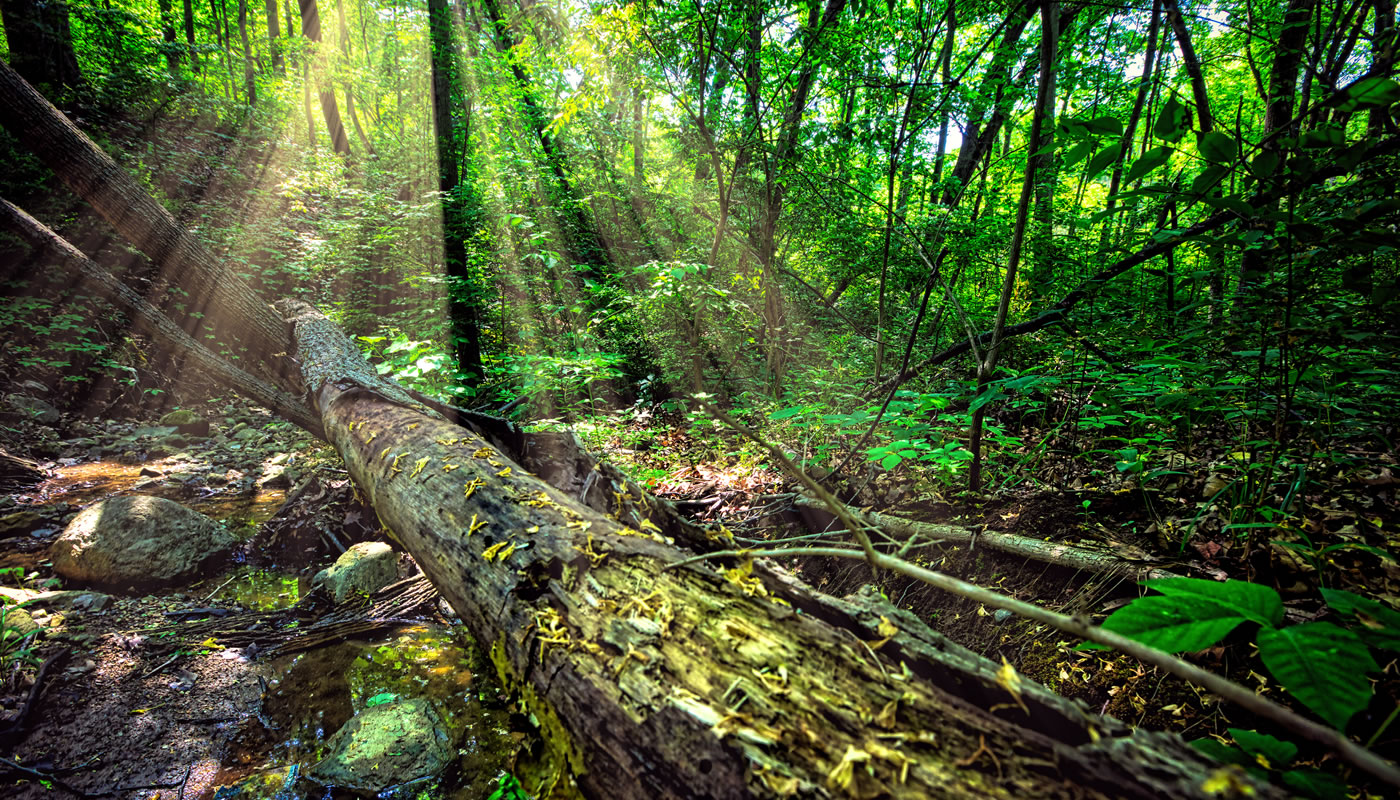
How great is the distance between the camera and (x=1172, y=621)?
855 mm

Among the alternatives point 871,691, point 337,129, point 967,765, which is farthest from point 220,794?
point 337,129

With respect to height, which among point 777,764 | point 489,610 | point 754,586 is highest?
point 754,586

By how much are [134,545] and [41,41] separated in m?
12.4

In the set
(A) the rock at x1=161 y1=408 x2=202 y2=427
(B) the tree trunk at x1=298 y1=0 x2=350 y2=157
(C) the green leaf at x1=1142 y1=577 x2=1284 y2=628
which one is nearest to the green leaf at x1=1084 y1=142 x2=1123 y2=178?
(C) the green leaf at x1=1142 y1=577 x2=1284 y2=628

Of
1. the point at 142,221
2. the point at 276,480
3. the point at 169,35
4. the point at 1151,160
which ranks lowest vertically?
the point at 276,480

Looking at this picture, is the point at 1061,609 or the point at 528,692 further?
the point at 1061,609

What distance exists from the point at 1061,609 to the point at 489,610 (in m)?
2.18

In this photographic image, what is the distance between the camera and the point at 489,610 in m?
1.64

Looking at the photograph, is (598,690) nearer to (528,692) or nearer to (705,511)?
(528,692)

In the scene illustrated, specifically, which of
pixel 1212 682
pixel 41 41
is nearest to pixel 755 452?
pixel 1212 682

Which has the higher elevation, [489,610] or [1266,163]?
[1266,163]

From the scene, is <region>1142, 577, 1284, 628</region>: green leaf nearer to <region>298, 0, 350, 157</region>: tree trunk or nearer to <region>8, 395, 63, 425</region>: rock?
<region>8, 395, 63, 425</region>: rock

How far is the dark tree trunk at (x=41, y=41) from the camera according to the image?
8.52 m

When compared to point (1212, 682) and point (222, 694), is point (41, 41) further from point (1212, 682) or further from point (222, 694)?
point (1212, 682)
